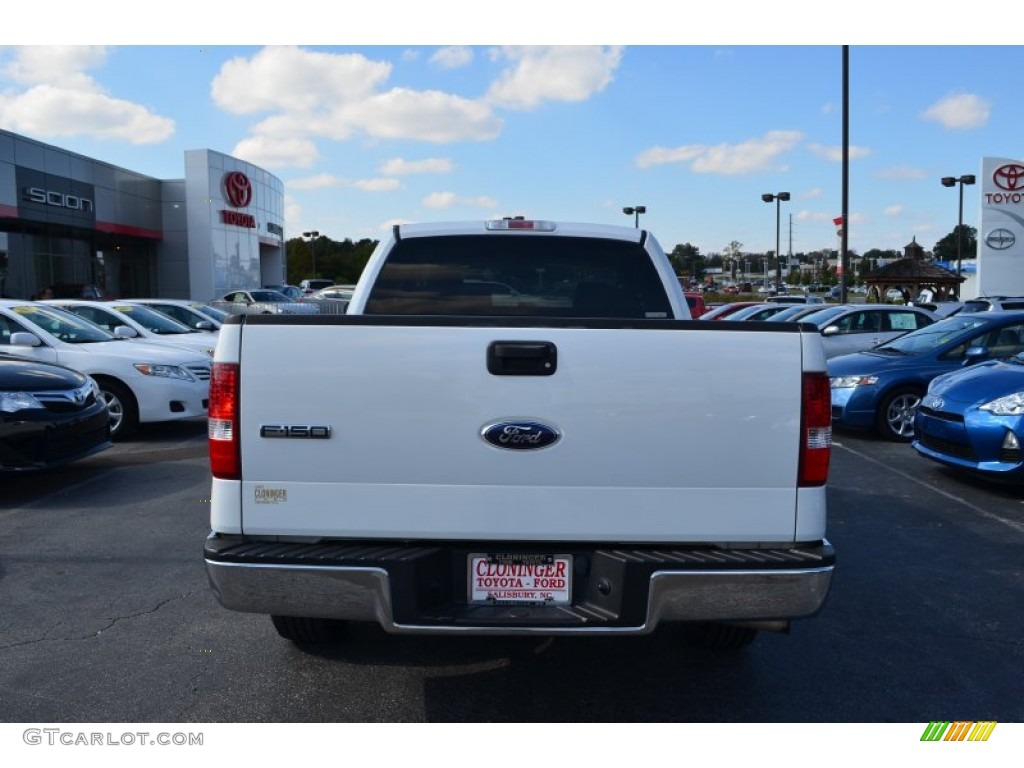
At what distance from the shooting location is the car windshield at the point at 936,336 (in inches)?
406

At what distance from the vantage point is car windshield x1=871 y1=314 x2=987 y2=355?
10.3m

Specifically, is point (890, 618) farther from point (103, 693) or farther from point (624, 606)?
point (103, 693)

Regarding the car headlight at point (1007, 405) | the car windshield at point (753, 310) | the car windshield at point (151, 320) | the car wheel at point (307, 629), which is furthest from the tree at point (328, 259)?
the car wheel at point (307, 629)

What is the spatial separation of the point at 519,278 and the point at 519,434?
1.91 m

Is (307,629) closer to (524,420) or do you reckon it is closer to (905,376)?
(524,420)

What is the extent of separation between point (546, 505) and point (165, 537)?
387 cm

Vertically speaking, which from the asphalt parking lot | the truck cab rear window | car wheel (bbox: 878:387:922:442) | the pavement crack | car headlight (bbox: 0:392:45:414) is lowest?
the asphalt parking lot

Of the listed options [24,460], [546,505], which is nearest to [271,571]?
[546,505]

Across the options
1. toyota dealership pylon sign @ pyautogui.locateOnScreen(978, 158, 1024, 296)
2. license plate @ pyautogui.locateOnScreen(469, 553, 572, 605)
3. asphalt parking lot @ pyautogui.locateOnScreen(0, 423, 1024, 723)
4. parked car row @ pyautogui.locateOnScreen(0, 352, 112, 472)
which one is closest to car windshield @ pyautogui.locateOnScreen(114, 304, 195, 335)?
parked car row @ pyautogui.locateOnScreen(0, 352, 112, 472)

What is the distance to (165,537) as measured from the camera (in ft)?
19.4

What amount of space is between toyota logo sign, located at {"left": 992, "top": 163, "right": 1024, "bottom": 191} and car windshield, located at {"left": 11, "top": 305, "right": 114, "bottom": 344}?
33.1m

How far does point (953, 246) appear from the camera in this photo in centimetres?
12581

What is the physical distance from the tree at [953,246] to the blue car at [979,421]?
398ft

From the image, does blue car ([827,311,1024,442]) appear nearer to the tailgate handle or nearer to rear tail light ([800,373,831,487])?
rear tail light ([800,373,831,487])
